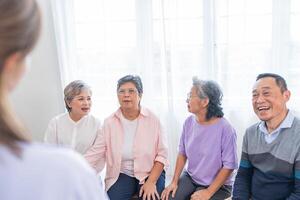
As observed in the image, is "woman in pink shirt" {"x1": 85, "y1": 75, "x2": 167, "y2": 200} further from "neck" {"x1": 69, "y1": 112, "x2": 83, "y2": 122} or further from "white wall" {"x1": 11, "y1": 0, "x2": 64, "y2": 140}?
"white wall" {"x1": 11, "y1": 0, "x2": 64, "y2": 140}

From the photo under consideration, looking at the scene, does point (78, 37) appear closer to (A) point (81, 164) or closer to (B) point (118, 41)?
(B) point (118, 41)

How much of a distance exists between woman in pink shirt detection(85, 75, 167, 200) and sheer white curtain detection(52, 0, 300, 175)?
381 millimetres

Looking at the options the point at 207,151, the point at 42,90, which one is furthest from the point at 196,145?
the point at 42,90

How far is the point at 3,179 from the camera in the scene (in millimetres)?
479

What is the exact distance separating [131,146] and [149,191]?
0.32m

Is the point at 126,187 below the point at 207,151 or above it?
below

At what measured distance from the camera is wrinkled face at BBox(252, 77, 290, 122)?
180cm

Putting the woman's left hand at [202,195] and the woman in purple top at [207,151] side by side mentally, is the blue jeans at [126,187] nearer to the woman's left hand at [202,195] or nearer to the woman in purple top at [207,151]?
the woman in purple top at [207,151]

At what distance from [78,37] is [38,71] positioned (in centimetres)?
44

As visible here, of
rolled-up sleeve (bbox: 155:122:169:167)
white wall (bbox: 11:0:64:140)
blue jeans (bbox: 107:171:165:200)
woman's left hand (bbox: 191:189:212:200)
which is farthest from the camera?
white wall (bbox: 11:0:64:140)

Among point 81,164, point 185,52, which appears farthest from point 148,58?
point 81,164

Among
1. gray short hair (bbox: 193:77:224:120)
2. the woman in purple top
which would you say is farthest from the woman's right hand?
gray short hair (bbox: 193:77:224:120)

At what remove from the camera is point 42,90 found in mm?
2936

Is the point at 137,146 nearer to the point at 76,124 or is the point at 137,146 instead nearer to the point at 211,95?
the point at 76,124
